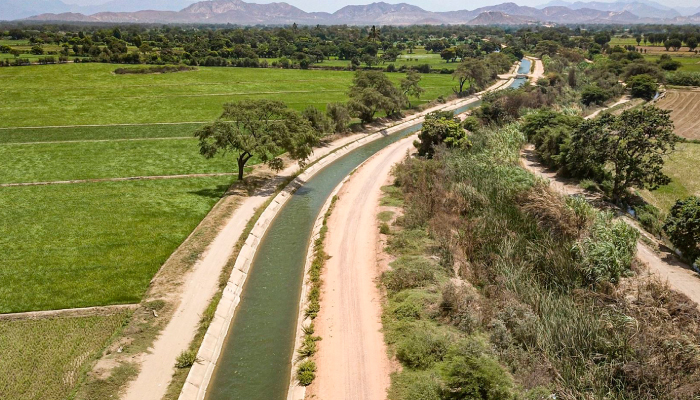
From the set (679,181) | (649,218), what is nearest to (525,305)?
(649,218)

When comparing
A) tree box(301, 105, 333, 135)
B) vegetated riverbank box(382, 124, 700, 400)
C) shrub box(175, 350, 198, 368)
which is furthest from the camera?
tree box(301, 105, 333, 135)

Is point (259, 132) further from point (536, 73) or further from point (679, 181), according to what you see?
point (536, 73)

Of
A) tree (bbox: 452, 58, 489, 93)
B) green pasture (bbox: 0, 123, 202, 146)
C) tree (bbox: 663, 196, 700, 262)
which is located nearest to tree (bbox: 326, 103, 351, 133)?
green pasture (bbox: 0, 123, 202, 146)

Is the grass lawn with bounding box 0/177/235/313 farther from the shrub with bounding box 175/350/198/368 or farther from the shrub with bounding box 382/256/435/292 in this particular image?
the shrub with bounding box 382/256/435/292

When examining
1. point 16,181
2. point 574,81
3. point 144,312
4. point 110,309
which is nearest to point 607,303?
point 144,312

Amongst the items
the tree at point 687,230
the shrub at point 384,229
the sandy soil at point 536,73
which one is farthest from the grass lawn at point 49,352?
the sandy soil at point 536,73

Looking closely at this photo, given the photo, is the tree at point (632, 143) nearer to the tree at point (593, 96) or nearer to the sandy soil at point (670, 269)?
the sandy soil at point (670, 269)

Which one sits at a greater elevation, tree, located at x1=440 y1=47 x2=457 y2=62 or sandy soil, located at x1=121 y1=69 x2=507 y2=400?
tree, located at x1=440 y1=47 x2=457 y2=62
